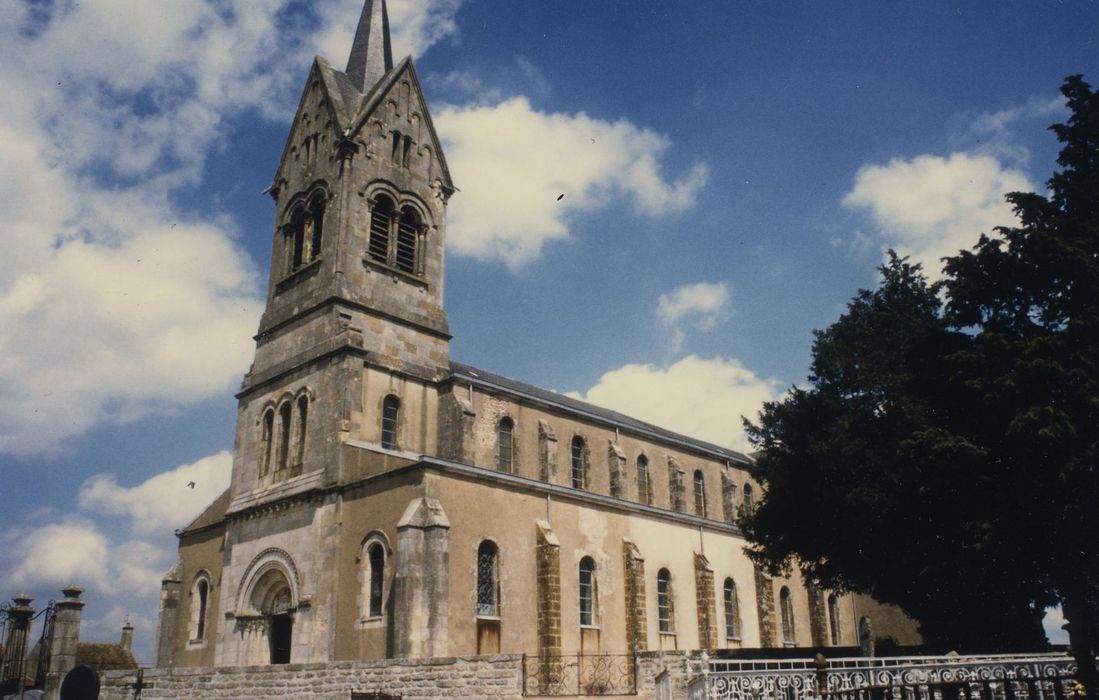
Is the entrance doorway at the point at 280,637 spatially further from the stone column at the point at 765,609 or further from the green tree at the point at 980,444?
the stone column at the point at 765,609

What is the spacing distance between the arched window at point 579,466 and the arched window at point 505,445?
12.1 feet

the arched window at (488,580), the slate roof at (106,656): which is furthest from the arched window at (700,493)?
the slate roof at (106,656)

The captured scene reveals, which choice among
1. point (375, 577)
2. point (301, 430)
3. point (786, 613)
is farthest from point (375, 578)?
point (786, 613)

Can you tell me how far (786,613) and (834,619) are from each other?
426 centimetres

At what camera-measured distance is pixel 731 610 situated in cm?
3453

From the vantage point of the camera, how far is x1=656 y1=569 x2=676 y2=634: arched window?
3081 centimetres

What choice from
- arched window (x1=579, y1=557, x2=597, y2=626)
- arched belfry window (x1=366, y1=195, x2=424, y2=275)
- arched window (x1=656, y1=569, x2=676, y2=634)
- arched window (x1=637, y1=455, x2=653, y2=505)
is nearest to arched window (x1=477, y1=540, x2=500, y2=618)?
arched window (x1=579, y1=557, x2=597, y2=626)

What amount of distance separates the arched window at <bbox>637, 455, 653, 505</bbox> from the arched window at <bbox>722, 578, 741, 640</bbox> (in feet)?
19.5

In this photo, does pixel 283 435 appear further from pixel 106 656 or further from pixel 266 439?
pixel 106 656

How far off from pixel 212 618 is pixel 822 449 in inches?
845

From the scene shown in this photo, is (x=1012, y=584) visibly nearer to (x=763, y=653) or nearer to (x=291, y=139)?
(x=763, y=653)

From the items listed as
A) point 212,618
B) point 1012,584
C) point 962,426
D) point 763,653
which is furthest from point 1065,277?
point 212,618

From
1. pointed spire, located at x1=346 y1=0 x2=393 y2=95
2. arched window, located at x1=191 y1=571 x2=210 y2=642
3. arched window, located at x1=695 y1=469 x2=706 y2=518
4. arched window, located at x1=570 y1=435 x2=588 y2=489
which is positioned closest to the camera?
arched window, located at x1=191 y1=571 x2=210 y2=642

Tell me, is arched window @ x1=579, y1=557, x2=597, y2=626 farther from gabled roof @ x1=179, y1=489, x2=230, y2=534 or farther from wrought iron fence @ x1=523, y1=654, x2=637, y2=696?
gabled roof @ x1=179, y1=489, x2=230, y2=534
